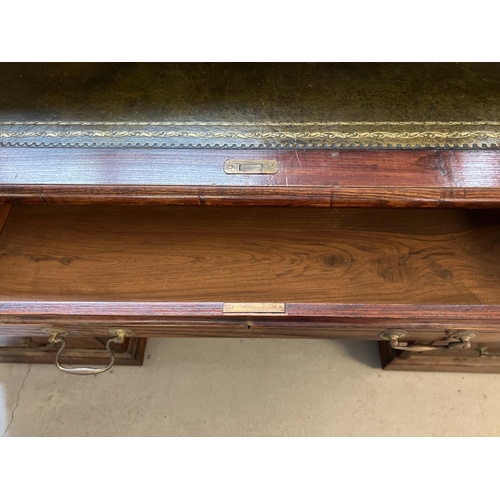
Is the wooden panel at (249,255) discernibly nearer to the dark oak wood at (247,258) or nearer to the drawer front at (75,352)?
the dark oak wood at (247,258)

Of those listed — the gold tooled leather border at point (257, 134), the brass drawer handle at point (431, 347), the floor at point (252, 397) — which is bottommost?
the floor at point (252, 397)

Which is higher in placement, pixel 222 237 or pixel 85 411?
pixel 222 237

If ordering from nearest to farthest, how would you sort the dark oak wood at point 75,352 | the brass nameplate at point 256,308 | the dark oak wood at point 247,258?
the brass nameplate at point 256,308
the dark oak wood at point 247,258
the dark oak wood at point 75,352

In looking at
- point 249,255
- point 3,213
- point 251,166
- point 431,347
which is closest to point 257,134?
point 251,166

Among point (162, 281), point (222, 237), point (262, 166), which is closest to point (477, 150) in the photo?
point (262, 166)

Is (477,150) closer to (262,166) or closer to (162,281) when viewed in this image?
(262,166)

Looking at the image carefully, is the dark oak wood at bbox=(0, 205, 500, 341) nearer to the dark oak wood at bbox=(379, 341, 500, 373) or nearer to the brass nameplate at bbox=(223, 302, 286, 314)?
the brass nameplate at bbox=(223, 302, 286, 314)

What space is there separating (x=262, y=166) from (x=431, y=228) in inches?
16.6

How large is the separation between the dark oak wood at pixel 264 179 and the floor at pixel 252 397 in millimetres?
580

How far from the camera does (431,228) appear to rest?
88 centimetres

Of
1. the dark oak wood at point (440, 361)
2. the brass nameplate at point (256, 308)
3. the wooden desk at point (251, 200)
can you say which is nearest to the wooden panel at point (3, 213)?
the wooden desk at point (251, 200)

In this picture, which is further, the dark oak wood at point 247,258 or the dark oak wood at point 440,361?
the dark oak wood at point 440,361

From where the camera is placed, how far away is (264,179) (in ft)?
2.22

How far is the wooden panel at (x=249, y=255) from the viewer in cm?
80
